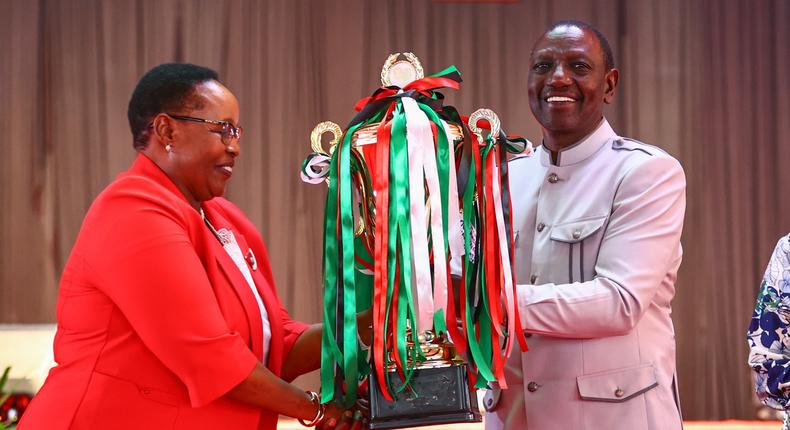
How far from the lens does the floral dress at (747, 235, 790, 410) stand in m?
2.11

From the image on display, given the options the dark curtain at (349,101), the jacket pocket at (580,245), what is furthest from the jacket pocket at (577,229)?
the dark curtain at (349,101)

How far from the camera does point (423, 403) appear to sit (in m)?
1.87

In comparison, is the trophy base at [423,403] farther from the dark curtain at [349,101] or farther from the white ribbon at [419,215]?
the dark curtain at [349,101]

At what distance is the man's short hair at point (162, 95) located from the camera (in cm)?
192

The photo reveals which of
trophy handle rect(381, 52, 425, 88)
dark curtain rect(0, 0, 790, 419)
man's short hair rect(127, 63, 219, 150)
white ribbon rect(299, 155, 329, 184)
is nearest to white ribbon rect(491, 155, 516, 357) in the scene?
trophy handle rect(381, 52, 425, 88)

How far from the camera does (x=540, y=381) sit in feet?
6.50

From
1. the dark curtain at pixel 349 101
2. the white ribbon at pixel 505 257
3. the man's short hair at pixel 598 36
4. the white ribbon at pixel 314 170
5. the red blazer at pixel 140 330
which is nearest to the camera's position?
the red blazer at pixel 140 330

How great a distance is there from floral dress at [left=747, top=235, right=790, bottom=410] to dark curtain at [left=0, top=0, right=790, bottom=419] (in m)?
2.10

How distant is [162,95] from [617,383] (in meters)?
1.15

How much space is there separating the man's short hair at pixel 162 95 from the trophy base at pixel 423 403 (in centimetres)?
71

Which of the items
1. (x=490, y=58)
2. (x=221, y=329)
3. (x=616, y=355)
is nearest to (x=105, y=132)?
(x=490, y=58)

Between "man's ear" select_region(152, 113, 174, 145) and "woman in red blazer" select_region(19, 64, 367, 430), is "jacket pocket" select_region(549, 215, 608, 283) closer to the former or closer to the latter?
"woman in red blazer" select_region(19, 64, 367, 430)

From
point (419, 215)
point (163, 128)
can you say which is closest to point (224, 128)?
point (163, 128)

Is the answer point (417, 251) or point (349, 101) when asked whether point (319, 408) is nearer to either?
point (417, 251)
